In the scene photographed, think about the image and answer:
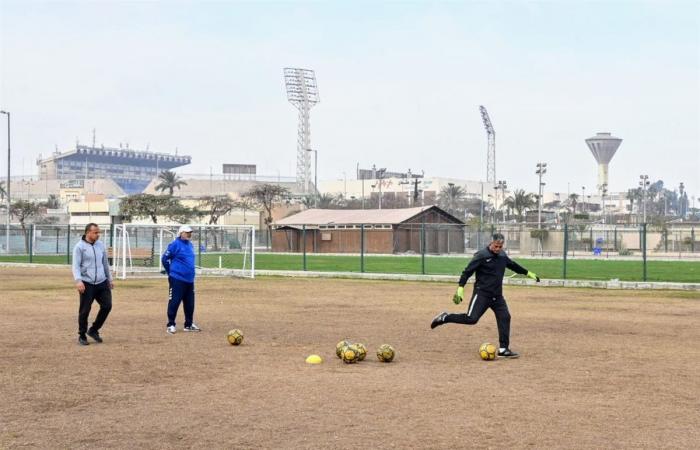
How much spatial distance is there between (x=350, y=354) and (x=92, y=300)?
4.32 metres

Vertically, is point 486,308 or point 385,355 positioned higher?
point 486,308

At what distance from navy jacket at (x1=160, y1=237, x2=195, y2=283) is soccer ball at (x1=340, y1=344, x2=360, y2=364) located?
4.00 metres

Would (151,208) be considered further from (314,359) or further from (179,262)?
(314,359)

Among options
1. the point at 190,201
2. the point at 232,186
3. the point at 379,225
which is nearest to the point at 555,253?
the point at 379,225

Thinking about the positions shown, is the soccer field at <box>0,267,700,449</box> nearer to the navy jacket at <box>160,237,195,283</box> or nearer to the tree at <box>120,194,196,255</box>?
the navy jacket at <box>160,237,195,283</box>

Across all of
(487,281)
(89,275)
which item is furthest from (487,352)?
(89,275)

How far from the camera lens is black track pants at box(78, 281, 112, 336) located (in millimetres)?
13648

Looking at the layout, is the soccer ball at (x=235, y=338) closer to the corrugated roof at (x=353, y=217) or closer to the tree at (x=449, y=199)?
the corrugated roof at (x=353, y=217)

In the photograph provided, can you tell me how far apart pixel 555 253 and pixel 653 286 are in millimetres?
36697

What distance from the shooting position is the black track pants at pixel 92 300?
1365cm

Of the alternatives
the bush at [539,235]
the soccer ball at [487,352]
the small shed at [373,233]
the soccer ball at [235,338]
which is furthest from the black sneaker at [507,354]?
the bush at [539,235]

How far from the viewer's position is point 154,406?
9.16 metres

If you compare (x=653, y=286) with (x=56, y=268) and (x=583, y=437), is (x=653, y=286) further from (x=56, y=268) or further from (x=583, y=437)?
(x=56, y=268)

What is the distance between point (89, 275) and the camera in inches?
539
